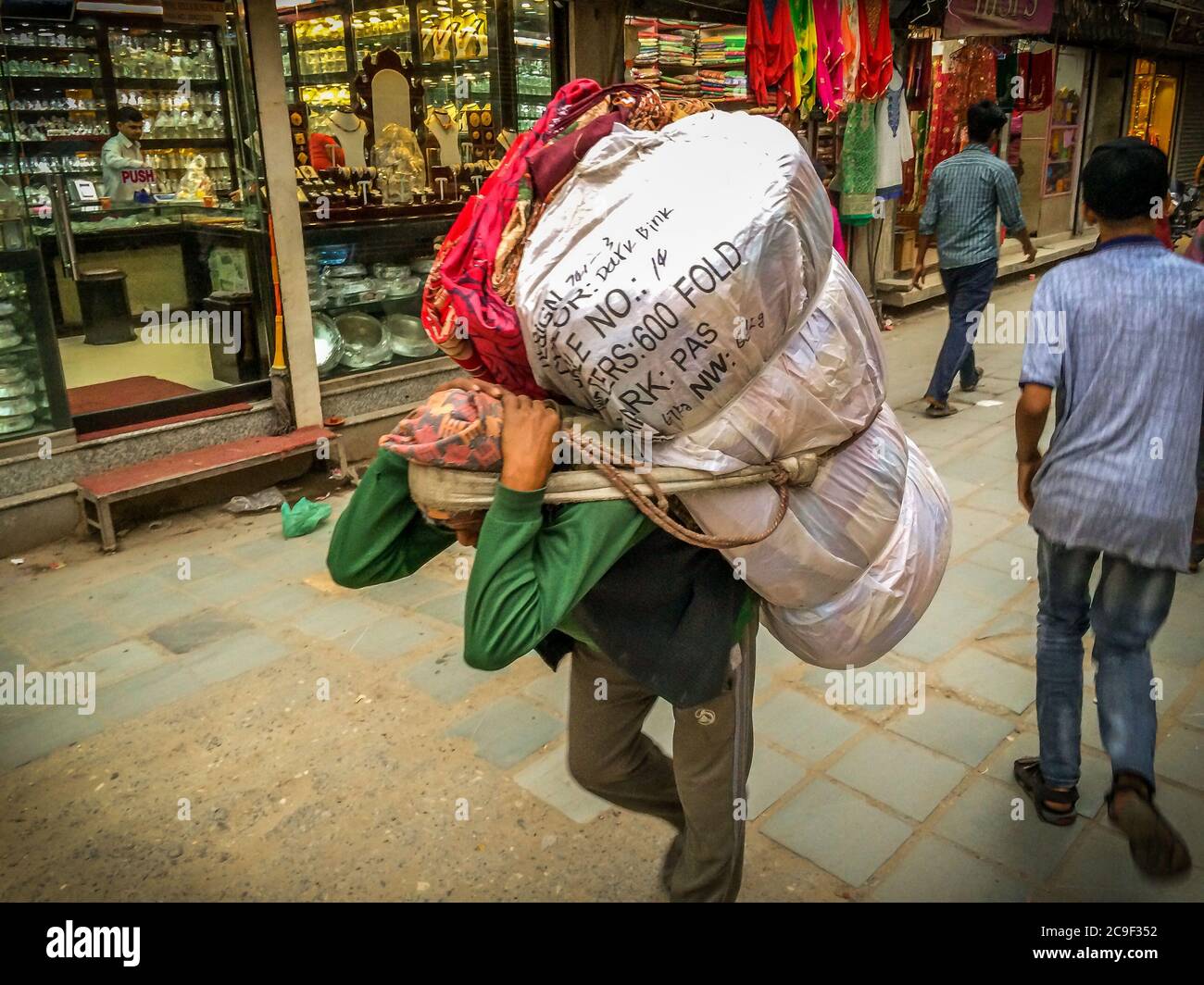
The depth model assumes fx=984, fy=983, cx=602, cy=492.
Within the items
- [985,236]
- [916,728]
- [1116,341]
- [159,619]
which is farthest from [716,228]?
[985,236]

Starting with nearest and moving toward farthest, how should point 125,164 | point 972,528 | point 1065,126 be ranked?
point 972,528
point 125,164
point 1065,126

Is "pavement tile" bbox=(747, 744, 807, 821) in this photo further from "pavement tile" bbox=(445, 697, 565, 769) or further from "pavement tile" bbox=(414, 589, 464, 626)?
"pavement tile" bbox=(414, 589, 464, 626)

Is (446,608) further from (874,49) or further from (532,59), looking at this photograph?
(874,49)

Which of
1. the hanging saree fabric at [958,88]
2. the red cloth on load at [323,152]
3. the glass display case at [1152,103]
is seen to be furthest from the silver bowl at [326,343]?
the glass display case at [1152,103]

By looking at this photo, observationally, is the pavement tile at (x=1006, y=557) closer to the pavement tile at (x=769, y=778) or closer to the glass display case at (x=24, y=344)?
the pavement tile at (x=769, y=778)

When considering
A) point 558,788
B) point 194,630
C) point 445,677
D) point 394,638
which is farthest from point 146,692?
point 558,788

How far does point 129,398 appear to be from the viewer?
568 cm

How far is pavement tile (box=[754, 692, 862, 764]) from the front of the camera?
3213mm

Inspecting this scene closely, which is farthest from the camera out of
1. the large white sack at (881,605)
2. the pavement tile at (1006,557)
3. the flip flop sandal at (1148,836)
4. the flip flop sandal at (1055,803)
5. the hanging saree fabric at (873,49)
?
the hanging saree fabric at (873,49)

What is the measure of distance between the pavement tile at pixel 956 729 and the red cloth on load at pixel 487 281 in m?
2.13

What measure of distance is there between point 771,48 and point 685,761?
6615 millimetres

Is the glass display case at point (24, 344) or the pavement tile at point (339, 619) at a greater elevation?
the glass display case at point (24, 344)

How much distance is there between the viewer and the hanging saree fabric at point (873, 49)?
7.80 metres

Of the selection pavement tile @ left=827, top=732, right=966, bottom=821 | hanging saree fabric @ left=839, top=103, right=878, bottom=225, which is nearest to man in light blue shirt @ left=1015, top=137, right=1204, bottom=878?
pavement tile @ left=827, top=732, right=966, bottom=821
